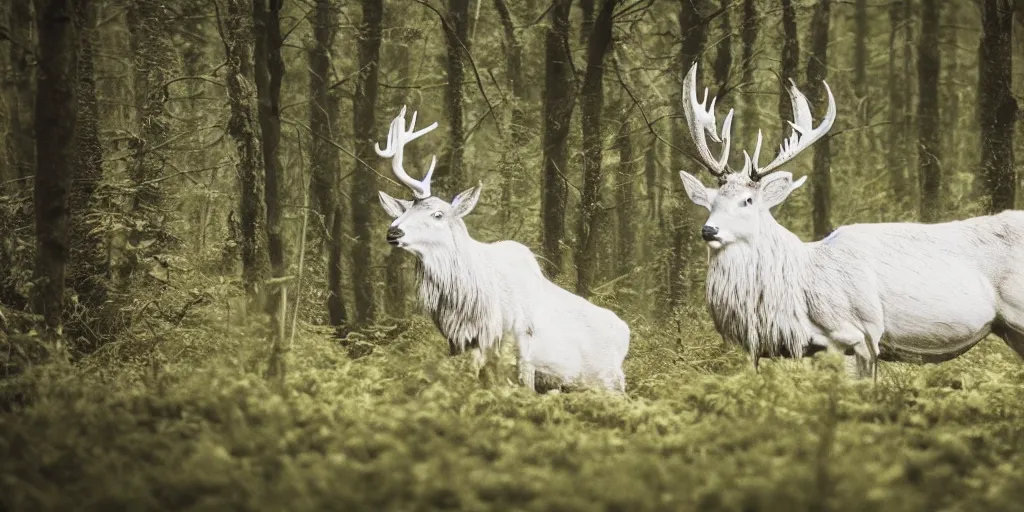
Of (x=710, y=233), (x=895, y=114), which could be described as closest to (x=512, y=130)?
(x=710, y=233)

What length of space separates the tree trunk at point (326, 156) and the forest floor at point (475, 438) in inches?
203

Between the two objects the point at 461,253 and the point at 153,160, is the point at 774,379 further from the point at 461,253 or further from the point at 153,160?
the point at 153,160

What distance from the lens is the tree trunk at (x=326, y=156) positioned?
1452 cm

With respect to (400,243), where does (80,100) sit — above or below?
above

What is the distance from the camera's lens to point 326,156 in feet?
50.0

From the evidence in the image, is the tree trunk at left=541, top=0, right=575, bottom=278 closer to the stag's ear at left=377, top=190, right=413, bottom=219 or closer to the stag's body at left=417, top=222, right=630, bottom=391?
the stag's body at left=417, top=222, right=630, bottom=391

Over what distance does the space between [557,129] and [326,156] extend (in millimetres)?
4330

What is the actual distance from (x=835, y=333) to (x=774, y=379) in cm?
90

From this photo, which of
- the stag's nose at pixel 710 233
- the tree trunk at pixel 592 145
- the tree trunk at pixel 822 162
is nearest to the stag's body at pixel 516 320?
the stag's nose at pixel 710 233

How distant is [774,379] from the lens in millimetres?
8078

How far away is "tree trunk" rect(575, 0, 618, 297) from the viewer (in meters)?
11.7

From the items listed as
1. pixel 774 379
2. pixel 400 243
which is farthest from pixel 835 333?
pixel 400 243

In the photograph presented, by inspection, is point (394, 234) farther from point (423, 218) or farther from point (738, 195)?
point (738, 195)

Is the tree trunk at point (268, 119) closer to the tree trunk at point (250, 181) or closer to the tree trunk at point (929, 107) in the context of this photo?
the tree trunk at point (250, 181)
